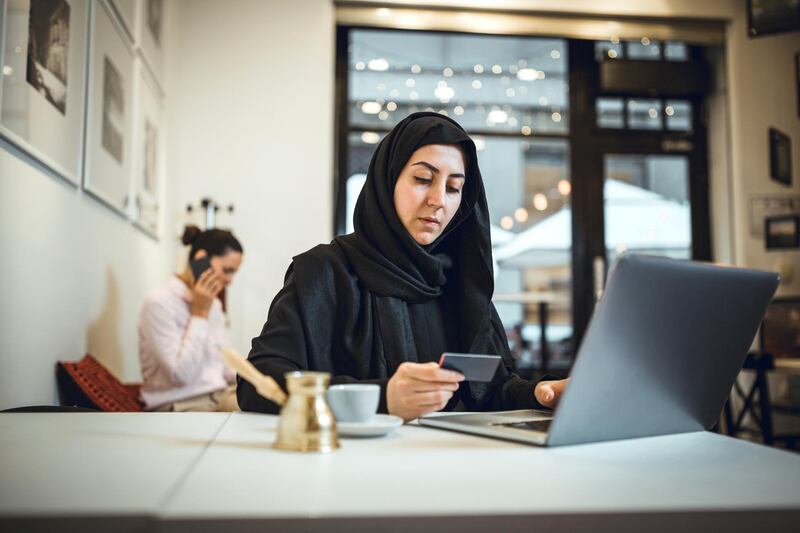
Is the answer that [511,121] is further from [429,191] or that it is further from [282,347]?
[282,347]

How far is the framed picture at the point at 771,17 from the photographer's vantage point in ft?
14.1

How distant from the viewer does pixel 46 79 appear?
2070mm

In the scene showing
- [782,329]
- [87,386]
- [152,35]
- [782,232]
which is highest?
[152,35]

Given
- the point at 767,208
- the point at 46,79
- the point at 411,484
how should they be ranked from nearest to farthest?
the point at 411,484 → the point at 46,79 → the point at 767,208

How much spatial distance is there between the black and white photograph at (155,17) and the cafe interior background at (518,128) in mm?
33

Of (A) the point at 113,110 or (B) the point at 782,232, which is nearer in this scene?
(A) the point at 113,110

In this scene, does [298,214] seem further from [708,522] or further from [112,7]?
[708,522]

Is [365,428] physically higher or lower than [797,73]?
lower

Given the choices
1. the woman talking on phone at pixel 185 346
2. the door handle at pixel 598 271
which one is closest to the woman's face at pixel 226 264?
the woman talking on phone at pixel 185 346

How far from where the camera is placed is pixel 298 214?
465cm

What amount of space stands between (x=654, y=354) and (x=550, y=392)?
38 centimetres

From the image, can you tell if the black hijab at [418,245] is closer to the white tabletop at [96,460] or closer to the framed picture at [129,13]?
the white tabletop at [96,460]

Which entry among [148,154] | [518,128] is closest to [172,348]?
[148,154]

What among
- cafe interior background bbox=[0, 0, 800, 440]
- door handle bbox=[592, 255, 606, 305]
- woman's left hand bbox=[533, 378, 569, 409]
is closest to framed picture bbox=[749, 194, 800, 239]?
cafe interior background bbox=[0, 0, 800, 440]
